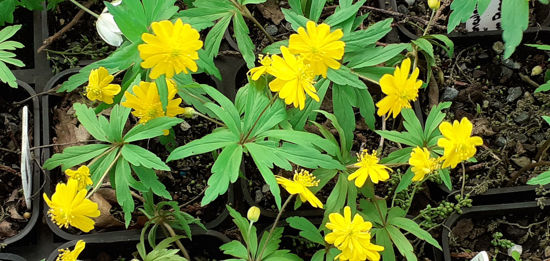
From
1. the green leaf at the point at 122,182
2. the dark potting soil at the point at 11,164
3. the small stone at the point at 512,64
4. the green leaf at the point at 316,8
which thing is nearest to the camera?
the green leaf at the point at 122,182

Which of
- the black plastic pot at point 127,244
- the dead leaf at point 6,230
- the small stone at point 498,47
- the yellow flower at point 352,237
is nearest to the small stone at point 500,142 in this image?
the small stone at point 498,47

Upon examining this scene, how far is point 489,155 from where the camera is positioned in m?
1.85

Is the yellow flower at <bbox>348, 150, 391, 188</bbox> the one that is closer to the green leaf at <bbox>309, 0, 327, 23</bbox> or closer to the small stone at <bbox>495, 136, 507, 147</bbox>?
the green leaf at <bbox>309, 0, 327, 23</bbox>

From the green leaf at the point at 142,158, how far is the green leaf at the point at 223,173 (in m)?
0.13

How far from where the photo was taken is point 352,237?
125 cm

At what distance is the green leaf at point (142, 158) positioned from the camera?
1.33 metres

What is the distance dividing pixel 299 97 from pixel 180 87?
363mm

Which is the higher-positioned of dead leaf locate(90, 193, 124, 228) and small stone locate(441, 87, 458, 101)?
small stone locate(441, 87, 458, 101)

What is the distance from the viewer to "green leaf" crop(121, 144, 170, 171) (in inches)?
52.6

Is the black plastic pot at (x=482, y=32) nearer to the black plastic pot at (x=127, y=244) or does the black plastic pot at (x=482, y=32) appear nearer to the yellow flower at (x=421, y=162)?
the yellow flower at (x=421, y=162)

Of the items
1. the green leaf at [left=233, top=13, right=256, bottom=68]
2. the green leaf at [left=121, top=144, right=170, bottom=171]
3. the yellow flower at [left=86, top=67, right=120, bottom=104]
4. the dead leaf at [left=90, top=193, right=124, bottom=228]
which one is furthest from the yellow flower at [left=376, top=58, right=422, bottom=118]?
the dead leaf at [left=90, top=193, right=124, bottom=228]

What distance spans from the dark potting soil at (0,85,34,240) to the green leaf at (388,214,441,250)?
3.51 ft

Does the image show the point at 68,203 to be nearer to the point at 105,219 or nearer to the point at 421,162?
the point at 105,219

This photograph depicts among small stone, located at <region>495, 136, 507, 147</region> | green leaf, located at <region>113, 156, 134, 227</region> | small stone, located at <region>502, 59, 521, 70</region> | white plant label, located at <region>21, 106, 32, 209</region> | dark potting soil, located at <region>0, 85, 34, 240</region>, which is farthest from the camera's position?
small stone, located at <region>502, 59, 521, 70</region>
